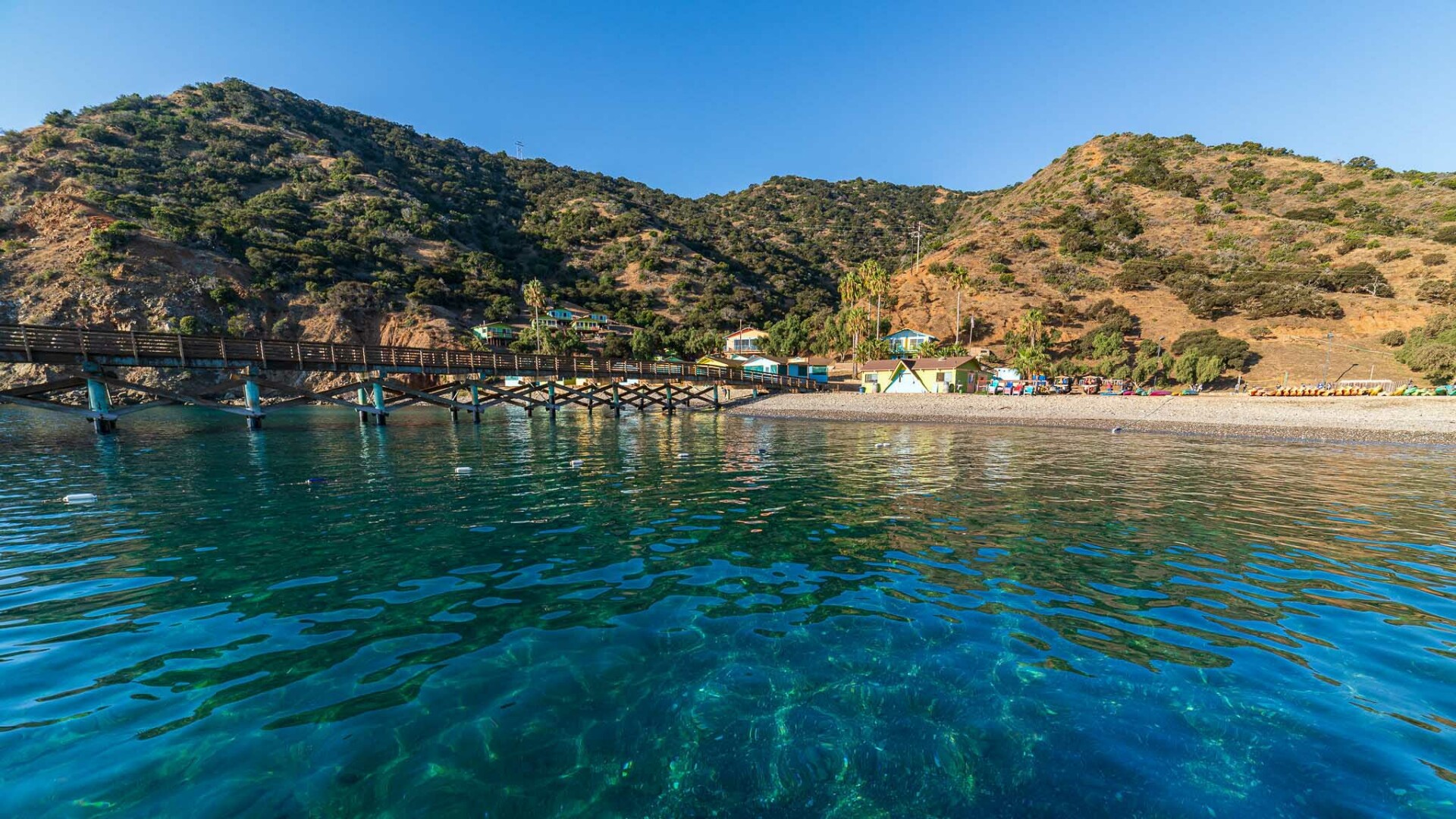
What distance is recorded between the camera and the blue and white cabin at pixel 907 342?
80.6m

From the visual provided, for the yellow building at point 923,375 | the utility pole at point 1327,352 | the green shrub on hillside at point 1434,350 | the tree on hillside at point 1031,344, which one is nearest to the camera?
the green shrub on hillside at point 1434,350

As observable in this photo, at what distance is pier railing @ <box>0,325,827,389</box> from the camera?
80.2ft

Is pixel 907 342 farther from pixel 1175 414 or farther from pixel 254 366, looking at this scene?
pixel 254 366

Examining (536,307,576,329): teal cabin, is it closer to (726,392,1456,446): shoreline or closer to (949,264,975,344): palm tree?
(726,392,1456,446): shoreline

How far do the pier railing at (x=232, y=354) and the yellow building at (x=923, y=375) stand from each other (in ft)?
120

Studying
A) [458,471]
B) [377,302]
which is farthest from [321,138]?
[458,471]

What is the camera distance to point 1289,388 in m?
44.5

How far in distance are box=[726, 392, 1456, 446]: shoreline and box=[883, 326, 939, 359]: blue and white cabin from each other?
31.5m

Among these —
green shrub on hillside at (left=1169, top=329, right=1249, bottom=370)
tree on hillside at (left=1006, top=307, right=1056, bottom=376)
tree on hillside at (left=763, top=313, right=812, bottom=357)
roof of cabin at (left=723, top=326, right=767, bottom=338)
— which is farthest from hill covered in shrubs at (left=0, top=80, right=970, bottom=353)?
green shrub on hillside at (left=1169, top=329, right=1249, bottom=370)

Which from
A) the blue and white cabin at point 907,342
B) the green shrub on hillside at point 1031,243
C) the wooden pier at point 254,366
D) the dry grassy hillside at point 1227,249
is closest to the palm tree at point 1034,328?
the dry grassy hillside at point 1227,249

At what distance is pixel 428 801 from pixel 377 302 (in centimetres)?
9194

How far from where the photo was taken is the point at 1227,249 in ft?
290

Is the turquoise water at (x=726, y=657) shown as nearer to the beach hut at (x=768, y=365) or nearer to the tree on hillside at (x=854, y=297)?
the beach hut at (x=768, y=365)

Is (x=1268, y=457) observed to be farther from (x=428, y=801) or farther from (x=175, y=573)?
(x=175, y=573)
